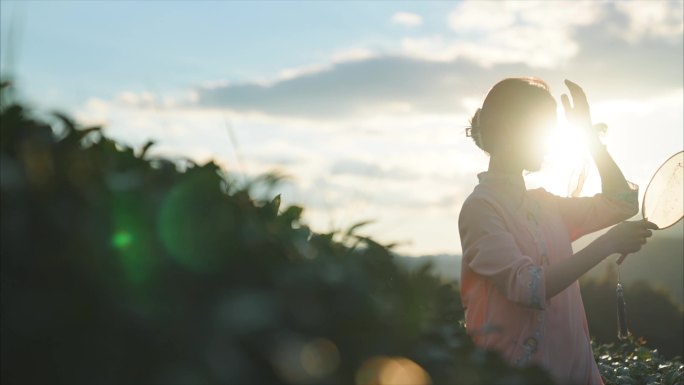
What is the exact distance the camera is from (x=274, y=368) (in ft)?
5.66

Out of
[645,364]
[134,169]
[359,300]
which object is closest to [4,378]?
[134,169]

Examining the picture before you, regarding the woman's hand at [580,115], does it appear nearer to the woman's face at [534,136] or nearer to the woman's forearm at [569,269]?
the woman's face at [534,136]

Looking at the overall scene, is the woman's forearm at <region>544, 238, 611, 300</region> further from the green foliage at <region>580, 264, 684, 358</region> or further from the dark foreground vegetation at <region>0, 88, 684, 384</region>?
the green foliage at <region>580, 264, 684, 358</region>

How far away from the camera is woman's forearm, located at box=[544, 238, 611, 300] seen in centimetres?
407

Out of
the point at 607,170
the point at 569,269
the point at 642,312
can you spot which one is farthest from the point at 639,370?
the point at 642,312

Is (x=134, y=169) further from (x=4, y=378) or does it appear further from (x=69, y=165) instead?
(x=4, y=378)

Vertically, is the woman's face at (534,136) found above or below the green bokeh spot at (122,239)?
above

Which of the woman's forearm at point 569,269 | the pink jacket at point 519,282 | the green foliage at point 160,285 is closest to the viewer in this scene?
the green foliage at point 160,285

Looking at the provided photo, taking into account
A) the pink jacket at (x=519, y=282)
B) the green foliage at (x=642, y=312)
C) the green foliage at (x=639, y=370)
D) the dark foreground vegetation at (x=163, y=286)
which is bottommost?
the green foliage at (x=642, y=312)

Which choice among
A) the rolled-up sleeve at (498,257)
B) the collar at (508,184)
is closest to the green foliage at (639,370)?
the collar at (508,184)

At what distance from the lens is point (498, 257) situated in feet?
13.9

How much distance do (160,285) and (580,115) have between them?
3.89 meters

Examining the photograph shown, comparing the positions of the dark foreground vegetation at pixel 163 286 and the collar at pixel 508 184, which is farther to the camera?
the collar at pixel 508 184

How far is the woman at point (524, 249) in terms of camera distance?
4160mm
